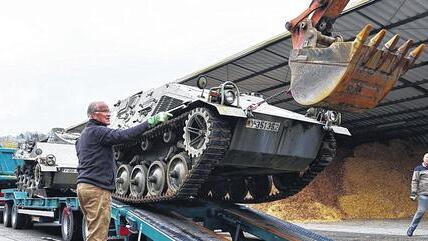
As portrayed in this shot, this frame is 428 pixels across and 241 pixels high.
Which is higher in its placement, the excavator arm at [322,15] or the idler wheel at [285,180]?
the excavator arm at [322,15]

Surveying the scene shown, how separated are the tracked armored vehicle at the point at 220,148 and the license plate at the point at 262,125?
14 mm

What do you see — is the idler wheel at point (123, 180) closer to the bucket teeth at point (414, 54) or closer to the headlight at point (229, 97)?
the headlight at point (229, 97)

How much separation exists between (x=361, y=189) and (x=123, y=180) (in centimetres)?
1359

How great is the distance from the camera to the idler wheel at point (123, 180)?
31.3ft

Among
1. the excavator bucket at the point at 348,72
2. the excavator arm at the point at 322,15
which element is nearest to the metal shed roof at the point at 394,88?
the excavator arm at the point at 322,15

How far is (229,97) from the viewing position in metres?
7.71

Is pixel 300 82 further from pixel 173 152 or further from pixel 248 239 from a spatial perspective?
pixel 248 239

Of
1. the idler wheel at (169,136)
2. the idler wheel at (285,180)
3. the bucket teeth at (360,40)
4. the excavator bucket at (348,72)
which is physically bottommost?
the idler wheel at (285,180)

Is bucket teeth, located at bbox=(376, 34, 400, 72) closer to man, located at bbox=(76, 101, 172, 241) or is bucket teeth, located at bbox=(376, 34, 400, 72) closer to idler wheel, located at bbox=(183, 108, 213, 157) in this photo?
idler wheel, located at bbox=(183, 108, 213, 157)

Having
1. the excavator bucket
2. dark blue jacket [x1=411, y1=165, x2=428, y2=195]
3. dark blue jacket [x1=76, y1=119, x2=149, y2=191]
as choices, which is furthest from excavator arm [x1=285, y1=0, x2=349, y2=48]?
dark blue jacket [x1=411, y1=165, x2=428, y2=195]

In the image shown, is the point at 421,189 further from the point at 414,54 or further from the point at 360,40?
the point at 360,40

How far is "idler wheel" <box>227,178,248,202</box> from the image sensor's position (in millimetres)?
10188

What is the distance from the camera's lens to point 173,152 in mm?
8734

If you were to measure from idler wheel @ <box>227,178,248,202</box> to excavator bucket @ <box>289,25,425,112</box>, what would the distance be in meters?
3.88
